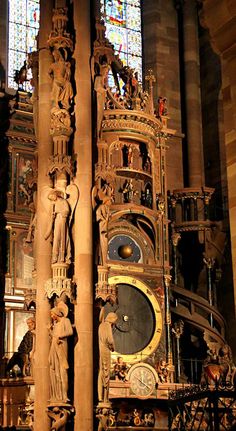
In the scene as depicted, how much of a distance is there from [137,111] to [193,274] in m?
4.72

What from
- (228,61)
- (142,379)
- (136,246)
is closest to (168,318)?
(142,379)

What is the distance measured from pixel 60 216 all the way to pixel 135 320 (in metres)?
5.20

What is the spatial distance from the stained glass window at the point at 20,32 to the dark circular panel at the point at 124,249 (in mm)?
6111

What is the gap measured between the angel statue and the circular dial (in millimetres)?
4712

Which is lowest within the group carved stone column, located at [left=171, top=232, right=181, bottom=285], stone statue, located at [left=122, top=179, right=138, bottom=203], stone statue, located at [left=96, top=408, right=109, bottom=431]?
stone statue, located at [left=96, top=408, right=109, bottom=431]

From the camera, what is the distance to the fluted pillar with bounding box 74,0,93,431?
43.7 feet

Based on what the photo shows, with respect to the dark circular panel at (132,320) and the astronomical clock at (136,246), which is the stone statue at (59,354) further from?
the dark circular panel at (132,320)

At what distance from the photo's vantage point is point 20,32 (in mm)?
23672

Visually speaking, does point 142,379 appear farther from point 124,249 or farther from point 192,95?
point 192,95

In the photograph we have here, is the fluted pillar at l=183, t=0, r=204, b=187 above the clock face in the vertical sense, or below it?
above

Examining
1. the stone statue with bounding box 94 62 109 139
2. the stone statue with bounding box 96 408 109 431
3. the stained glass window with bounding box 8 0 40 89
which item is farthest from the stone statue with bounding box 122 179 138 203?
the stone statue with bounding box 96 408 109 431

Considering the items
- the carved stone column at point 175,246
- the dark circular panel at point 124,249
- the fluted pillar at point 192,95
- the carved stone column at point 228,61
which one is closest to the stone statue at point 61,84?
the dark circular panel at point 124,249

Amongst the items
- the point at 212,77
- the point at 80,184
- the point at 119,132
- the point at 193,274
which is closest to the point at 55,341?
the point at 80,184

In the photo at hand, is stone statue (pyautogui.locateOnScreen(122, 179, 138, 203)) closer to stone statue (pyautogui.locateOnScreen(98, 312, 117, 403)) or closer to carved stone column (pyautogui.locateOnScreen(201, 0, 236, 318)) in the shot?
stone statue (pyautogui.locateOnScreen(98, 312, 117, 403))
